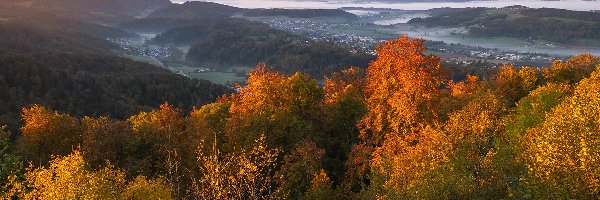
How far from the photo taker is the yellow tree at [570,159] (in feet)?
97.8

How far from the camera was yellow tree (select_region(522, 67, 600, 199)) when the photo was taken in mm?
29797

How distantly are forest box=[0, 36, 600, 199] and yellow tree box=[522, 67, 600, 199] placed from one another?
8cm

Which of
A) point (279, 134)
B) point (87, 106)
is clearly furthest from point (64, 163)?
point (87, 106)

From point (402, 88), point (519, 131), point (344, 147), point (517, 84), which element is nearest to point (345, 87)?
point (344, 147)

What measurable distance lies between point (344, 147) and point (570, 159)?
31.7 meters

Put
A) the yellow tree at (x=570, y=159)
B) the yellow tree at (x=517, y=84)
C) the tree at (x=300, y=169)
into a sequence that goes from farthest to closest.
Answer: the yellow tree at (x=517, y=84) < the tree at (x=300, y=169) < the yellow tree at (x=570, y=159)

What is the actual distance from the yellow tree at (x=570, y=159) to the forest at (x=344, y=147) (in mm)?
77

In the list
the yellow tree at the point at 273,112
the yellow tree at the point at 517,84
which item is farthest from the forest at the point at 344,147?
the yellow tree at the point at 517,84

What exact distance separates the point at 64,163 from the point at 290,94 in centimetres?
3265

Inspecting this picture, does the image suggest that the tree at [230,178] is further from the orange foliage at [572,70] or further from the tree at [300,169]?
the orange foliage at [572,70]

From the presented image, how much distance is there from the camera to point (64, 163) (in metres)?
32.4

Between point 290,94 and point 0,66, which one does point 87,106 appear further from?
point 290,94

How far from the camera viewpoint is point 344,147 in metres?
60.0

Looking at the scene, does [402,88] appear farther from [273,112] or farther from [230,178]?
[230,178]
